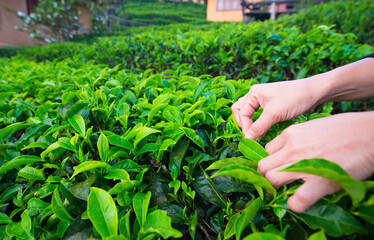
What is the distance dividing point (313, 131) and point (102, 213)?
2.45 ft

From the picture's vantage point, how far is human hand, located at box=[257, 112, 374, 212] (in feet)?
A: 1.96

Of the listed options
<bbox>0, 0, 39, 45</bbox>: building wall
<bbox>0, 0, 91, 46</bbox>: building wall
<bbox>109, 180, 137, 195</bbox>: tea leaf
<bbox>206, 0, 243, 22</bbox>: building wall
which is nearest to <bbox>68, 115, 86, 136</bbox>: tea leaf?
<bbox>109, 180, 137, 195</bbox>: tea leaf

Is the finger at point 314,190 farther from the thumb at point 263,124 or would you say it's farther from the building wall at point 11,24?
the building wall at point 11,24

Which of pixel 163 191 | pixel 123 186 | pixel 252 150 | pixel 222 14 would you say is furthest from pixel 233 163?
pixel 222 14

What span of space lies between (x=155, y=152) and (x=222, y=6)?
2574 centimetres

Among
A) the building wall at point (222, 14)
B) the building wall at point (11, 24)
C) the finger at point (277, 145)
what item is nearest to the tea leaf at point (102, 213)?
the finger at point (277, 145)

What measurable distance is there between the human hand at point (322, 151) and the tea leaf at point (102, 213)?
522mm

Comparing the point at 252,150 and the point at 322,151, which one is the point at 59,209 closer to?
the point at 252,150

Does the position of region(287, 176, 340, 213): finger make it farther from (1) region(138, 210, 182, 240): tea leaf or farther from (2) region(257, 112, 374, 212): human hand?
(1) region(138, 210, 182, 240): tea leaf

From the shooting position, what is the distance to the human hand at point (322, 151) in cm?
60

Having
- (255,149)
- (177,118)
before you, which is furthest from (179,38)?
(255,149)

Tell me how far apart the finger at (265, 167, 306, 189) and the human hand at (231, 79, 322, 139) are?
10.0 inches

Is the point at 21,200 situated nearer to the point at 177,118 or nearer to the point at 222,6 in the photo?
the point at 177,118

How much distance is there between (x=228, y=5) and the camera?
22.8 m
